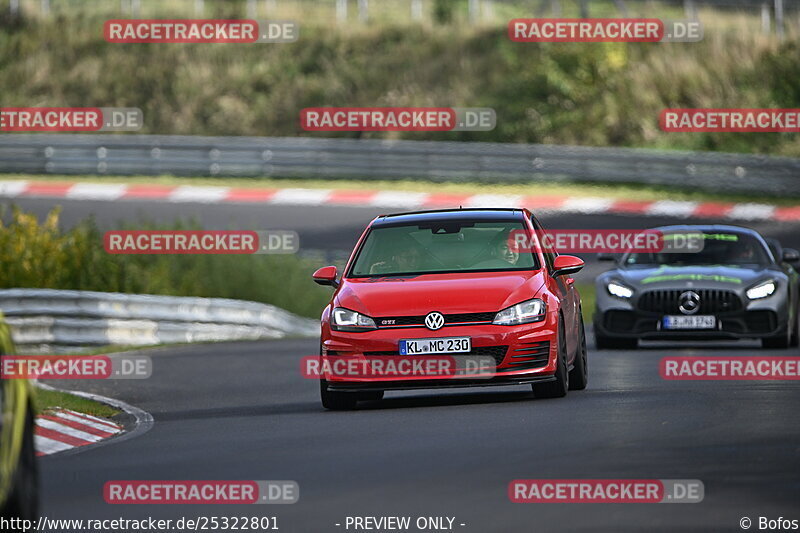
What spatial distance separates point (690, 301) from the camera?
62.2 feet

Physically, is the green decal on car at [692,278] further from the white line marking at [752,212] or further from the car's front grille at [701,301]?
the white line marking at [752,212]

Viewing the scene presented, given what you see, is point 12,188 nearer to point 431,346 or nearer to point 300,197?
point 300,197

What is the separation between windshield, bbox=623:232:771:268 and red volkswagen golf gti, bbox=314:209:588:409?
557 centimetres

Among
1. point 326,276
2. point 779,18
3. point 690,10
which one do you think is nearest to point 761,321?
point 326,276

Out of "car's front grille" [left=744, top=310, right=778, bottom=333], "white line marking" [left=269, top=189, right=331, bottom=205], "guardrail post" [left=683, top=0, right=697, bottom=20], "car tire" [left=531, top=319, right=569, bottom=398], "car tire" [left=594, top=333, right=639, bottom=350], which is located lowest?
"car tire" [left=594, top=333, right=639, bottom=350]

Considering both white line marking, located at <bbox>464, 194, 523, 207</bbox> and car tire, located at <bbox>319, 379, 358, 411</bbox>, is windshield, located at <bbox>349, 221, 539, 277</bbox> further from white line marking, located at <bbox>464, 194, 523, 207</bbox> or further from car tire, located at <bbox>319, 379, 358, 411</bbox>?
white line marking, located at <bbox>464, 194, 523, 207</bbox>

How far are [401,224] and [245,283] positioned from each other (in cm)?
1232

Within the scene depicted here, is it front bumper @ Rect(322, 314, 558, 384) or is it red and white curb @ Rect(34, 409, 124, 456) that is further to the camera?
front bumper @ Rect(322, 314, 558, 384)

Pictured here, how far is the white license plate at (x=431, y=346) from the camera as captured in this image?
43.9 ft

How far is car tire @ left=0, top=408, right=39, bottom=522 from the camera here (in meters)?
6.88

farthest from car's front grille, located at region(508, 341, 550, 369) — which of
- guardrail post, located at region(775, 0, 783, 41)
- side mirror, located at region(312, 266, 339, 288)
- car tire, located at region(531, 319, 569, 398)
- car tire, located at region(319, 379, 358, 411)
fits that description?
guardrail post, located at region(775, 0, 783, 41)

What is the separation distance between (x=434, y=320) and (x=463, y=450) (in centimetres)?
258

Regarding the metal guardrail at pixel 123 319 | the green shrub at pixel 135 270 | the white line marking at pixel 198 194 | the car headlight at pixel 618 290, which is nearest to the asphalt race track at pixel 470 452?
the car headlight at pixel 618 290

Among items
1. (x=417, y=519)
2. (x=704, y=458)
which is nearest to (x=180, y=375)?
(x=704, y=458)
